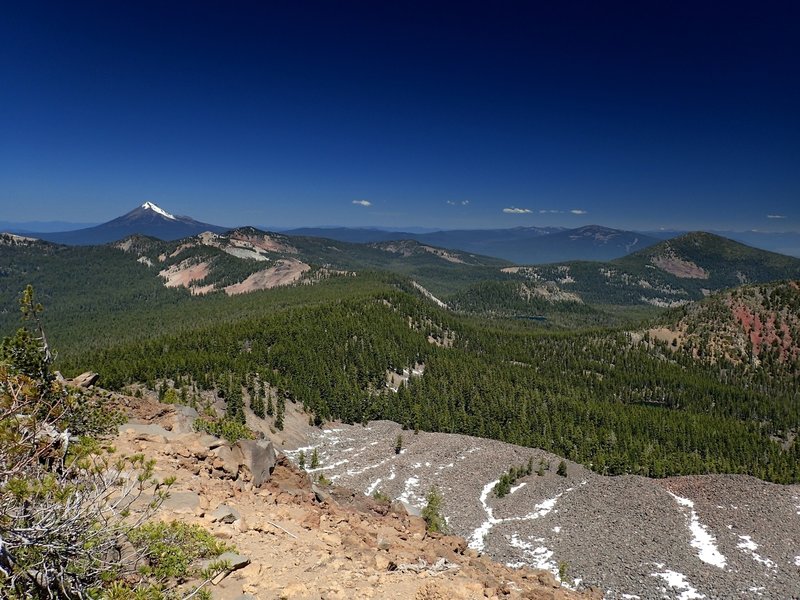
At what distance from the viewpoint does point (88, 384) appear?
39.6 metres

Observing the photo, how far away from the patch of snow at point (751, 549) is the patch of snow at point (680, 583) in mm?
9029

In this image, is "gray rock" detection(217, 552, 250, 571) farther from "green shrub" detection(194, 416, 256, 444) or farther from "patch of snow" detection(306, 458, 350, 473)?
"patch of snow" detection(306, 458, 350, 473)

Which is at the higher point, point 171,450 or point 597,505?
point 171,450

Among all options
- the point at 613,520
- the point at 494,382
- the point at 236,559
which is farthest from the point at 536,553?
the point at 494,382

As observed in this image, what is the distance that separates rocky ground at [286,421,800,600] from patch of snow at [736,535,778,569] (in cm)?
9

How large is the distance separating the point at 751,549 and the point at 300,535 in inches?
2043

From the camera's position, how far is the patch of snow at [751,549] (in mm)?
44375

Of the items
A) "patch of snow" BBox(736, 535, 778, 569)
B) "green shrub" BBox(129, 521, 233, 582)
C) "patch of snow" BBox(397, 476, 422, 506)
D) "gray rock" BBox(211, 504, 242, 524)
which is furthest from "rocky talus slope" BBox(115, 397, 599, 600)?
"patch of snow" BBox(736, 535, 778, 569)

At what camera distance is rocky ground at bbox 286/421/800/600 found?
142 feet

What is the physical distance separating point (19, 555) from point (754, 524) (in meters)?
67.6

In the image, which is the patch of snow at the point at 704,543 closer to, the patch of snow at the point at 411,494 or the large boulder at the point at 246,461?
the patch of snow at the point at 411,494

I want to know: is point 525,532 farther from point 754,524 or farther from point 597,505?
point 754,524

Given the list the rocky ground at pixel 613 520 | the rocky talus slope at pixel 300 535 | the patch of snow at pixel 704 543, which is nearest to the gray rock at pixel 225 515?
the rocky talus slope at pixel 300 535

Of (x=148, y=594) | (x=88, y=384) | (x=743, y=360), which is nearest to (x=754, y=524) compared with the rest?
(x=148, y=594)
